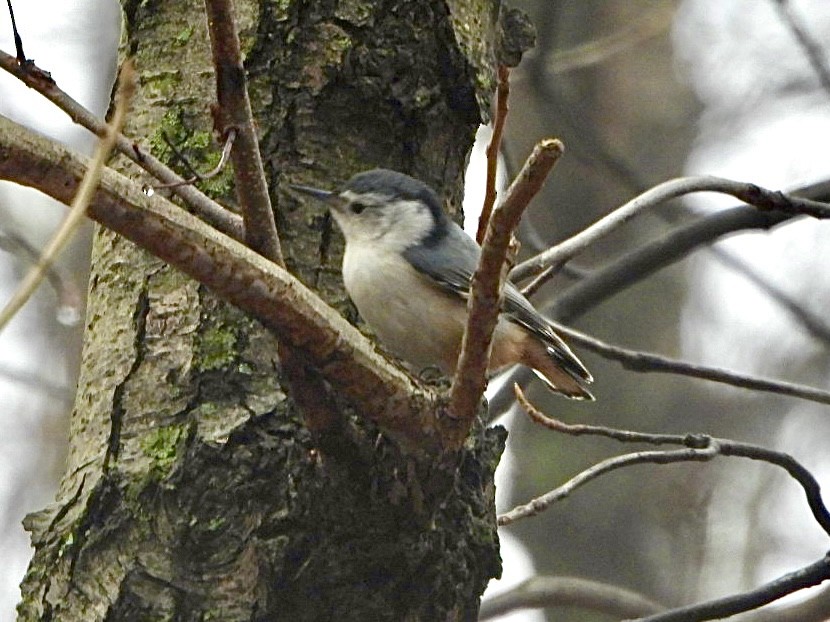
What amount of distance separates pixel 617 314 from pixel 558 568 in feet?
3.96

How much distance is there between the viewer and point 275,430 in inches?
86.4

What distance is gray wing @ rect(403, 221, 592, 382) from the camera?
3.00 metres

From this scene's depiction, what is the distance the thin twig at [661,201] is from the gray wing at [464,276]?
0.34 m

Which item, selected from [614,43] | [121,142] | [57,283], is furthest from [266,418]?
[614,43]

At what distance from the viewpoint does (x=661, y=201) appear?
2.54 metres

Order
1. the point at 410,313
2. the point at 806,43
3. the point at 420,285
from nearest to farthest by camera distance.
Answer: the point at 410,313 → the point at 420,285 → the point at 806,43

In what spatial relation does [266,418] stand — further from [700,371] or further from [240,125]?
[700,371]

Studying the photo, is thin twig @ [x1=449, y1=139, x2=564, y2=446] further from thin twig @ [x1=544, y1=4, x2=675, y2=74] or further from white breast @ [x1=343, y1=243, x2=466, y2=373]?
thin twig @ [x1=544, y1=4, x2=675, y2=74]

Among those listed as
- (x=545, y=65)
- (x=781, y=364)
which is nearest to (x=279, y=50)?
(x=545, y=65)

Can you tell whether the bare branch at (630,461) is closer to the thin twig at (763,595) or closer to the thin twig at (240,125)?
the thin twig at (763,595)

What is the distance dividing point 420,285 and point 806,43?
57.2 inches

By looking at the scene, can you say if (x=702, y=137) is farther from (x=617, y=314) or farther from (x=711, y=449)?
(x=711, y=449)

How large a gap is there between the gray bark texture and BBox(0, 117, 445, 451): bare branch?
117 millimetres

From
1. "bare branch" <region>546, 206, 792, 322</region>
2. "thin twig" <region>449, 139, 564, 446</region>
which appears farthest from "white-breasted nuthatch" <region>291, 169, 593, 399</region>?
"thin twig" <region>449, 139, 564, 446</region>
